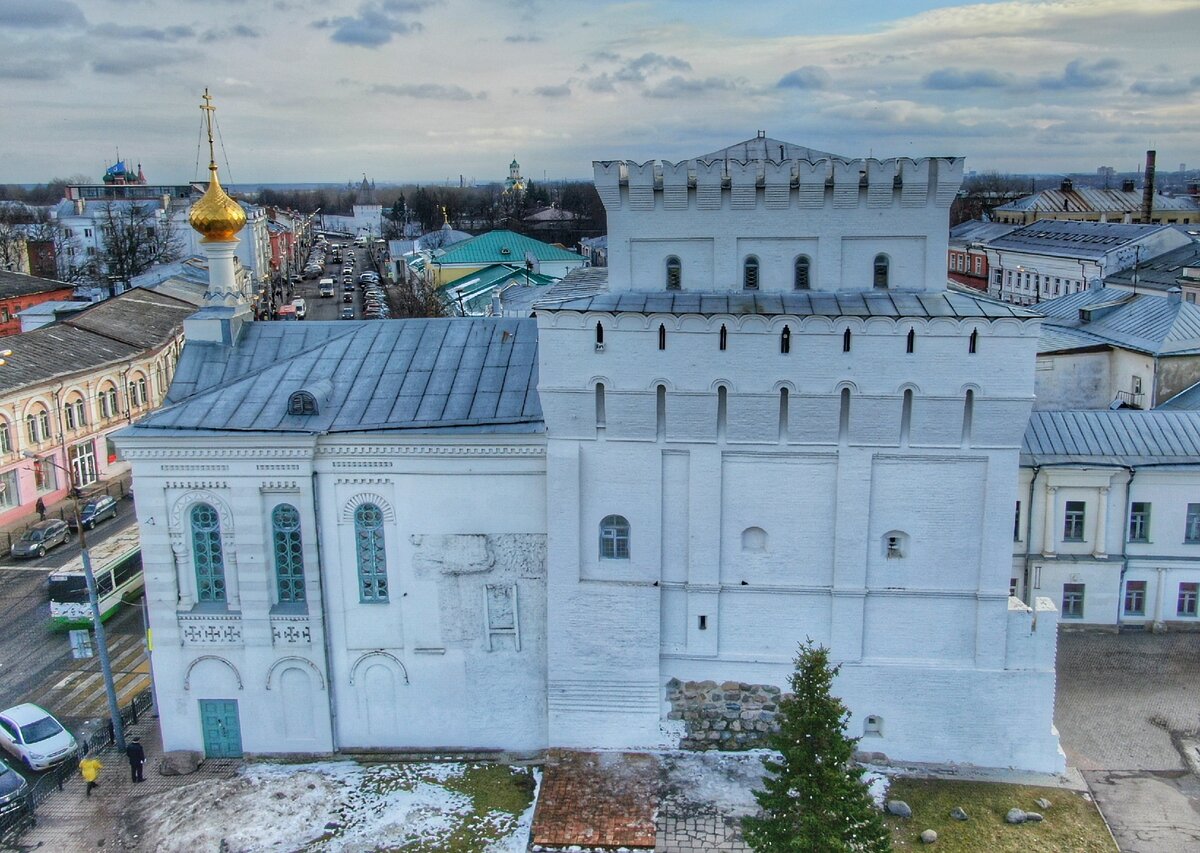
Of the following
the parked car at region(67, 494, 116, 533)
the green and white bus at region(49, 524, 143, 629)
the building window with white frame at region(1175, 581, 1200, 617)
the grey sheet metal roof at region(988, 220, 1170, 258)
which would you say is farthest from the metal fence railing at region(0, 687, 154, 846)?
the grey sheet metal roof at region(988, 220, 1170, 258)

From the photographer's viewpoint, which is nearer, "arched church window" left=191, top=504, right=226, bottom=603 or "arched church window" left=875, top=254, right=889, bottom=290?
"arched church window" left=875, top=254, right=889, bottom=290

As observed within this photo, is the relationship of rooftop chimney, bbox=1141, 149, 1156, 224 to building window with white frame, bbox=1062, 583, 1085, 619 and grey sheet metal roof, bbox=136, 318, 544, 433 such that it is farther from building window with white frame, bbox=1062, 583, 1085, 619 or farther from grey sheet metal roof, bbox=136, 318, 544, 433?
grey sheet metal roof, bbox=136, 318, 544, 433

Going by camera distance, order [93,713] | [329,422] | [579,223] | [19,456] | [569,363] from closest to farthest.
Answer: [569,363]
[329,422]
[93,713]
[19,456]
[579,223]

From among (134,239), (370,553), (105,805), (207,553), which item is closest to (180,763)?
(105,805)

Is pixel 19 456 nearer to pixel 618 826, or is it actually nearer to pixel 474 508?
pixel 474 508

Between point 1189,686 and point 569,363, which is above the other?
point 569,363

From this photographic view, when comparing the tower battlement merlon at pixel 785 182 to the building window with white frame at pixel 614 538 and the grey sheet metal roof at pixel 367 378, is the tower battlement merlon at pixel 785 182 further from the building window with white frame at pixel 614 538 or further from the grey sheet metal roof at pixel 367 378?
the building window with white frame at pixel 614 538

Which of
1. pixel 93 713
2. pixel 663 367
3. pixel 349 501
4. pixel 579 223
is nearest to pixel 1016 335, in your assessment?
pixel 663 367
